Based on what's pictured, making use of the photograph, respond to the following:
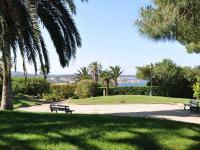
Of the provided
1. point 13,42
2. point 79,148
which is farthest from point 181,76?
point 79,148

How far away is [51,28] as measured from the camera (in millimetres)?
15578

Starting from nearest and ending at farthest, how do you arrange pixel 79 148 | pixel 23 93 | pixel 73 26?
pixel 79 148 < pixel 73 26 < pixel 23 93

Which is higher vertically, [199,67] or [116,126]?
[199,67]

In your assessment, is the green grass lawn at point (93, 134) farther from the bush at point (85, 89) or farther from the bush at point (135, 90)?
the bush at point (135, 90)

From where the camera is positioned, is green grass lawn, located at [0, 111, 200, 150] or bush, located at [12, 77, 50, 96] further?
bush, located at [12, 77, 50, 96]

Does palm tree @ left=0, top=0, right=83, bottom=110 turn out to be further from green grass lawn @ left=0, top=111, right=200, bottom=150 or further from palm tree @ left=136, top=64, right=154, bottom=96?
palm tree @ left=136, top=64, right=154, bottom=96

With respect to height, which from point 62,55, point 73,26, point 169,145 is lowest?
point 169,145

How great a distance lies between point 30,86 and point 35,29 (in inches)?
1171

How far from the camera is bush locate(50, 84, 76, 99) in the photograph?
44625 mm

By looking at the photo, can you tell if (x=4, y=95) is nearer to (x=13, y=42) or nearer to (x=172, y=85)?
(x=13, y=42)

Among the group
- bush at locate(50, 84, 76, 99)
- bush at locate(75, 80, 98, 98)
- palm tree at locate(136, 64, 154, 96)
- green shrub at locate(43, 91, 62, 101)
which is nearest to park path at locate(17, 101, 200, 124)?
green shrub at locate(43, 91, 62, 101)

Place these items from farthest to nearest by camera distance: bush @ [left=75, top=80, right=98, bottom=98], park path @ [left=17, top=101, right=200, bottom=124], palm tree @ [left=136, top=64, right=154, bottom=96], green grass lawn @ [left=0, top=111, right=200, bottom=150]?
palm tree @ [left=136, top=64, right=154, bottom=96]
bush @ [left=75, top=80, right=98, bottom=98]
park path @ [left=17, top=101, right=200, bottom=124]
green grass lawn @ [left=0, top=111, right=200, bottom=150]

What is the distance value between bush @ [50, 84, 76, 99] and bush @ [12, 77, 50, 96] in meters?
1.25

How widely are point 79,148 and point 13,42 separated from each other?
482 cm
